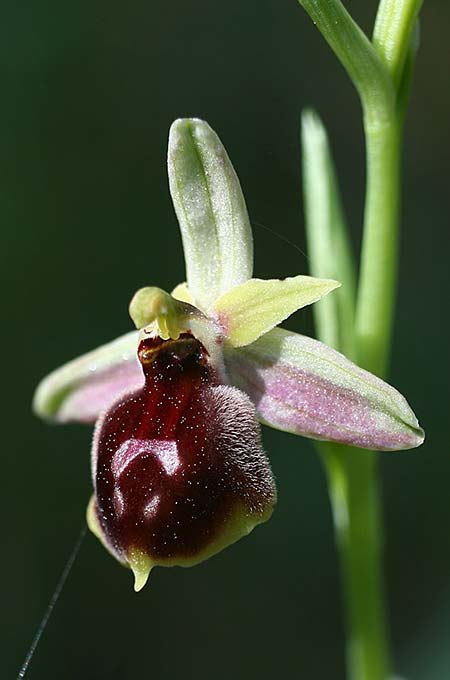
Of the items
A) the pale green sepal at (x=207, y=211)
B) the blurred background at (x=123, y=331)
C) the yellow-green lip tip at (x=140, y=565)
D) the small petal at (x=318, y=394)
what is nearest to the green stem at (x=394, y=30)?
the pale green sepal at (x=207, y=211)

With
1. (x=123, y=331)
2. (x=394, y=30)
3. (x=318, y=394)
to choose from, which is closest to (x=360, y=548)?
(x=318, y=394)

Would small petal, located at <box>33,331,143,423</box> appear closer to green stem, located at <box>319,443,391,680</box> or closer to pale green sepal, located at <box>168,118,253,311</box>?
pale green sepal, located at <box>168,118,253,311</box>

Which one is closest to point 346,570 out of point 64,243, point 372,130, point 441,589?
point 372,130

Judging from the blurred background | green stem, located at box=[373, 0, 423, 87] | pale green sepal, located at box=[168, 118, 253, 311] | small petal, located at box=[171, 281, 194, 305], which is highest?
green stem, located at box=[373, 0, 423, 87]

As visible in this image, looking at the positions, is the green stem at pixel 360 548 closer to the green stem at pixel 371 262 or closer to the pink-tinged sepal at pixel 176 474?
the green stem at pixel 371 262

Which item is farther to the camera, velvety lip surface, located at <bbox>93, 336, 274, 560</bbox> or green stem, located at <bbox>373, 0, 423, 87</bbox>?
green stem, located at <bbox>373, 0, 423, 87</bbox>

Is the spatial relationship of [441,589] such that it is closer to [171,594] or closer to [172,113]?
[171,594]

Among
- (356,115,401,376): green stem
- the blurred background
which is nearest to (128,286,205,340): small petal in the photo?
(356,115,401,376): green stem
